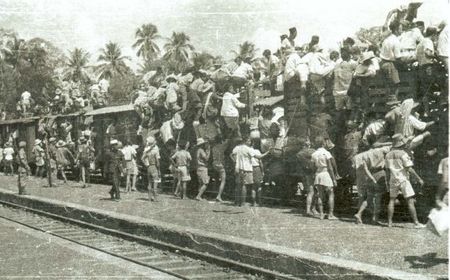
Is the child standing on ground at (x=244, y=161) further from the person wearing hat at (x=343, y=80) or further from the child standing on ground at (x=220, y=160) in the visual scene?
the person wearing hat at (x=343, y=80)

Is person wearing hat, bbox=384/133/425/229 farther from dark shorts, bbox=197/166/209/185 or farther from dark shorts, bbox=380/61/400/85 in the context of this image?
dark shorts, bbox=197/166/209/185

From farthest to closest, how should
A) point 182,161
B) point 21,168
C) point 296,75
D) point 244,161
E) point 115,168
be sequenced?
1. point 21,168
2. point 115,168
3. point 182,161
4. point 244,161
5. point 296,75

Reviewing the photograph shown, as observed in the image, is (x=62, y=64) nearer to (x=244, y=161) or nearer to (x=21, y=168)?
(x=21, y=168)

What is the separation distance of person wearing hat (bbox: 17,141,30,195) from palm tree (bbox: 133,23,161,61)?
3404 cm

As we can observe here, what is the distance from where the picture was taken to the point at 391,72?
33.9 ft

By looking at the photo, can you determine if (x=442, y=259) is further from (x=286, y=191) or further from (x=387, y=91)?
(x=286, y=191)

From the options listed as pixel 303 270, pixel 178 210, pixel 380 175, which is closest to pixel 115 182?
pixel 178 210

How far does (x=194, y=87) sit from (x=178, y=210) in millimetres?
3399

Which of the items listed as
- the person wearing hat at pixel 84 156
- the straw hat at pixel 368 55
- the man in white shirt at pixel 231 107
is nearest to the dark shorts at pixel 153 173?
the man in white shirt at pixel 231 107

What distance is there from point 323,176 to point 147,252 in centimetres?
336

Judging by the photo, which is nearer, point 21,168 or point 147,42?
point 21,168

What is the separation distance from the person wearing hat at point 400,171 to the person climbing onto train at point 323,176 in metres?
1.35

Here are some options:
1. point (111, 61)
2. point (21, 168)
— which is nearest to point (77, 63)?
point (111, 61)

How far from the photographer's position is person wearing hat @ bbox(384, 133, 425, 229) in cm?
979
